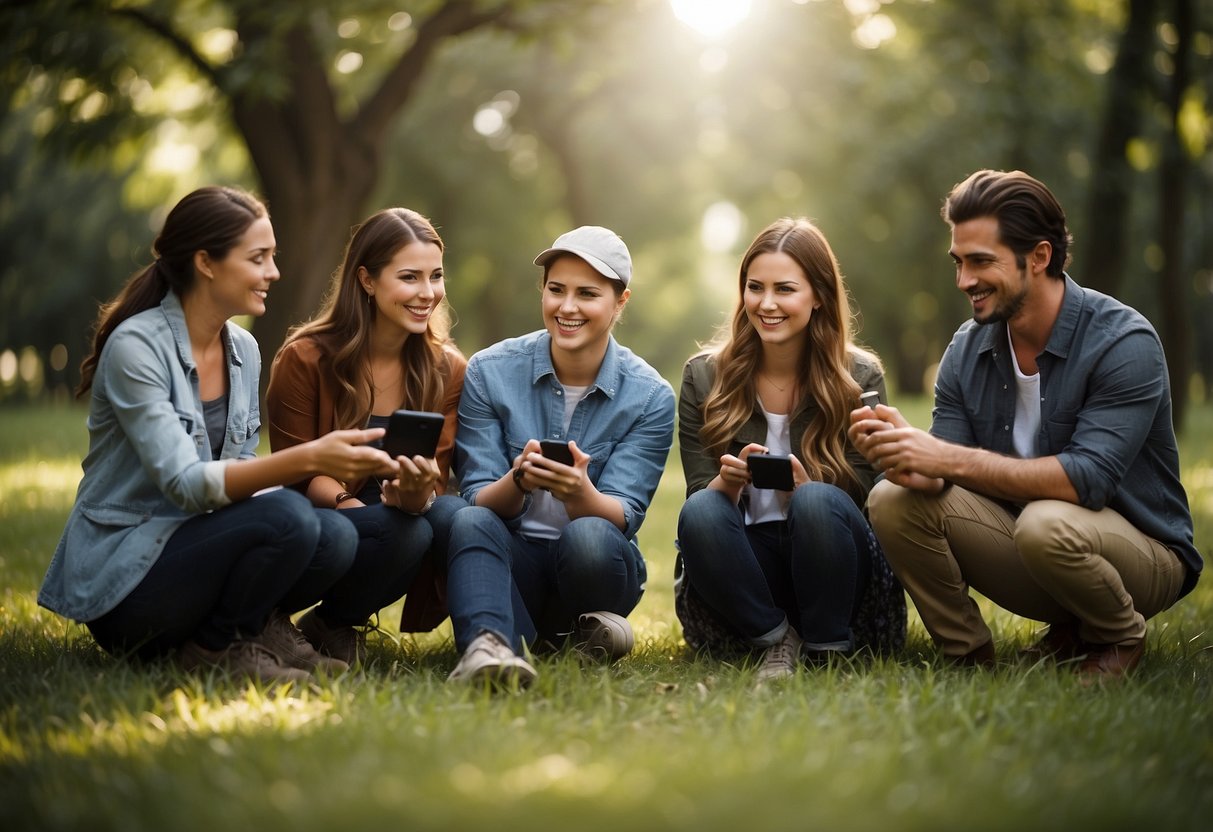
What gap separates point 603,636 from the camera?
4.23m

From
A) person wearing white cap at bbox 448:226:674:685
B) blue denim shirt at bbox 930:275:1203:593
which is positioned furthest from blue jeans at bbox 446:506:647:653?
blue denim shirt at bbox 930:275:1203:593

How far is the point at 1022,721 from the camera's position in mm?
3301

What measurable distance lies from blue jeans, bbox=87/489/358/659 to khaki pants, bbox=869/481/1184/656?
1.99m

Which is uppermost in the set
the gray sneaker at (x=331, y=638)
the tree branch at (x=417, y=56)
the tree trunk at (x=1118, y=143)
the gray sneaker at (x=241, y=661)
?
the tree branch at (x=417, y=56)

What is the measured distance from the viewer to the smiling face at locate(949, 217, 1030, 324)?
412 centimetres

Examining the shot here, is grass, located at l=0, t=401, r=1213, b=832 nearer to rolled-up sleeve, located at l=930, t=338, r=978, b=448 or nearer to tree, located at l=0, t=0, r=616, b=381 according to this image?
rolled-up sleeve, located at l=930, t=338, r=978, b=448

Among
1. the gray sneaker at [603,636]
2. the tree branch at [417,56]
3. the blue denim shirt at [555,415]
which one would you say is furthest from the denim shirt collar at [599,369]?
the tree branch at [417,56]

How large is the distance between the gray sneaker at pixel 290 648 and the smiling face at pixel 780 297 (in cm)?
198

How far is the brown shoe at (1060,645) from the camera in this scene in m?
4.27

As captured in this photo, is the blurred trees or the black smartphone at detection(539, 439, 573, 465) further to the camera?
the blurred trees

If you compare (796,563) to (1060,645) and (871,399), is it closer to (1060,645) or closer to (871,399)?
(871,399)

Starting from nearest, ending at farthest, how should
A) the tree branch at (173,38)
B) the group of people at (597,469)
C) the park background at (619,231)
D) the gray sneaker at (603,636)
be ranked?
the park background at (619,231) → the group of people at (597,469) → the gray sneaker at (603,636) → the tree branch at (173,38)

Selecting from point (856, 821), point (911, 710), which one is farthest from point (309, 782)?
point (911, 710)

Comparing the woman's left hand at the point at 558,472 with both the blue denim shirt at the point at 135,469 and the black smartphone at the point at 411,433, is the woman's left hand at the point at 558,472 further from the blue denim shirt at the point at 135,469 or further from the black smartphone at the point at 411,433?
the blue denim shirt at the point at 135,469
